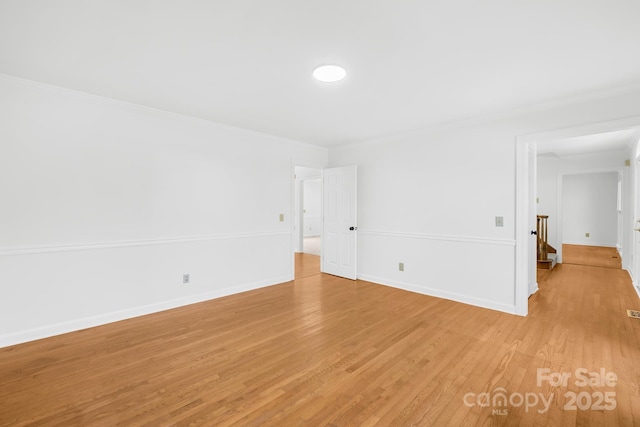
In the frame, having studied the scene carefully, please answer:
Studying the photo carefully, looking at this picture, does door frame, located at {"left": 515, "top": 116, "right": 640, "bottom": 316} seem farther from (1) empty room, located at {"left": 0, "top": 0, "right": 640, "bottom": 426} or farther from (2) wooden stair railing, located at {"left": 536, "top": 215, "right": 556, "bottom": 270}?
(2) wooden stair railing, located at {"left": 536, "top": 215, "right": 556, "bottom": 270}

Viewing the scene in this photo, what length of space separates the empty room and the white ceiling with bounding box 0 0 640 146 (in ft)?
0.07

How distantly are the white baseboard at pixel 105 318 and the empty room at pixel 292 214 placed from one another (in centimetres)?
2

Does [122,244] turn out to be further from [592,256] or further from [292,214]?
[592,256]

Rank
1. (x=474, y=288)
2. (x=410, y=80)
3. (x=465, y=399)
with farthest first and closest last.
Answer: (x=474, y=288) → (x=410, y=80) → (x=465, y=399)

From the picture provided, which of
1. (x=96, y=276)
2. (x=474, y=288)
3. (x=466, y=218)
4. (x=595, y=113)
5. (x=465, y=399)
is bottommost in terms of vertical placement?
(x=465, y=399)

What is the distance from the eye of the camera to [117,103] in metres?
3.21

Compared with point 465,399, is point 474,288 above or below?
above

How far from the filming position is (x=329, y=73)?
250 cm

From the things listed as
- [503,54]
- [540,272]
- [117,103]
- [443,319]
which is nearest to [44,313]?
[117,103]

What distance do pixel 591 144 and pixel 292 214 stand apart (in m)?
5.79

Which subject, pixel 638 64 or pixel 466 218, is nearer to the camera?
pixel 638 64

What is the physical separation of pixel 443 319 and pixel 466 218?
1.41 meters

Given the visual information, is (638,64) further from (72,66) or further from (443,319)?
(72,66)

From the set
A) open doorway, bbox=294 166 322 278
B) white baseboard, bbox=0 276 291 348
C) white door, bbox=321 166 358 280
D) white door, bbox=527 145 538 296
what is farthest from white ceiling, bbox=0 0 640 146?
open doorway, bbox=294 166 322 278
